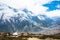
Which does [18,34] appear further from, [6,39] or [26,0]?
[26,0]

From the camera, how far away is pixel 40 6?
6184 mm

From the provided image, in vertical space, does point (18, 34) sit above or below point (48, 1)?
below

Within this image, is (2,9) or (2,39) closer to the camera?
(2,39)

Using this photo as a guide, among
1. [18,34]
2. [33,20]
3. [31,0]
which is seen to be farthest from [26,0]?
[18,34]

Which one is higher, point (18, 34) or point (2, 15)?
point (2, 15)

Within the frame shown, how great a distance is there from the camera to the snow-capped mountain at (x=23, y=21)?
6074 millimetres

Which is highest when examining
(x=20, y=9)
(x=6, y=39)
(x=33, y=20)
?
(x=20, y=9)

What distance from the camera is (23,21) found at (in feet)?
20.1

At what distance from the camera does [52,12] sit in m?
6.11

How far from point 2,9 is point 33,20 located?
1147 millimetres

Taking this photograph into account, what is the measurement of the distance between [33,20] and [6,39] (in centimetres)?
109

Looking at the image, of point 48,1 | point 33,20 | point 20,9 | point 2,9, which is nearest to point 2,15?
point 2,9

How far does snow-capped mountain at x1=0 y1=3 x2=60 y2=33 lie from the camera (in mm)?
6074

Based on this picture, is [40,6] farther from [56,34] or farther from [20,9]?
[56,34]
